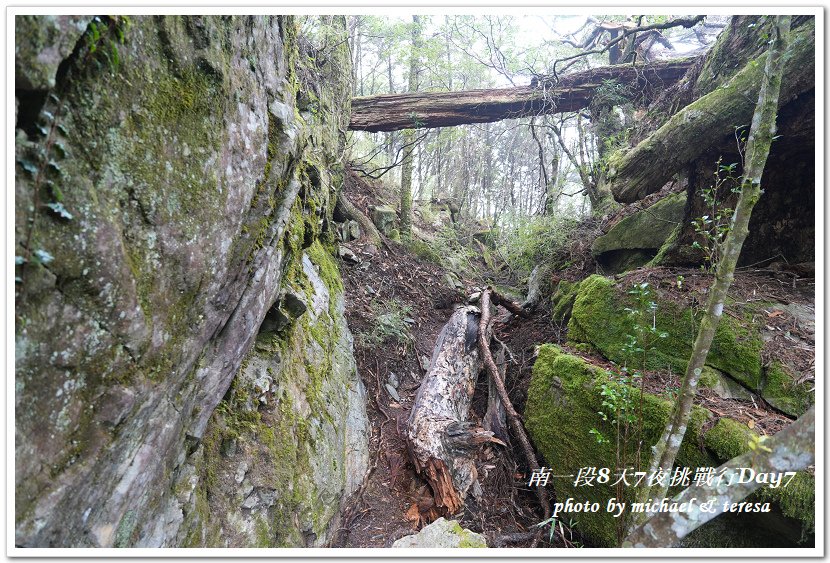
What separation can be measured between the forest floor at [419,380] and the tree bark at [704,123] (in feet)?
4.17

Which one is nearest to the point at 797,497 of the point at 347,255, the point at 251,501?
the point at 251,501

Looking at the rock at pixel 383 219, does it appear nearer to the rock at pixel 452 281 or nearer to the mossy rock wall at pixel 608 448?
the rock at pixel 452 281

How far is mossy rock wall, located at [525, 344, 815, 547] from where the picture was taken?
263cm

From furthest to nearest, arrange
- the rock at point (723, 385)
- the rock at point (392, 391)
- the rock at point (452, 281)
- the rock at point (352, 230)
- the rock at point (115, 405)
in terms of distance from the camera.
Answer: the rock at point (452, 281) → the rock at point (352, 230) → the rock at point (392, 391) → the rock at point (723, 385) → the rock at point (115, 405)

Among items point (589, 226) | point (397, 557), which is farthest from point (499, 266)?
point (397, 557)

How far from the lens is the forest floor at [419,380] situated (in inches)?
148

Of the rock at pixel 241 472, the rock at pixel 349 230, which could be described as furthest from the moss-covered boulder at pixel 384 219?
the rock at pixel 241 472

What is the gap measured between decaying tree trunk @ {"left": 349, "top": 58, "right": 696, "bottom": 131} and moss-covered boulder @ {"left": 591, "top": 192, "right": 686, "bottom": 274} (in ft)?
11.4

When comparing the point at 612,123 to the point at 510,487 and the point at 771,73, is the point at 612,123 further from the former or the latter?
the point at 510,487

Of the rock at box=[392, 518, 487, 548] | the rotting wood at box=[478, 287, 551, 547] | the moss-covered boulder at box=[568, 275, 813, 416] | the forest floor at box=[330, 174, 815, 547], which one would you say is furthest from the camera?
the rotting wood at box=[478, 287, 551, 547]

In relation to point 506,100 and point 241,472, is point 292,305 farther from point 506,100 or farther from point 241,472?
point 506,100

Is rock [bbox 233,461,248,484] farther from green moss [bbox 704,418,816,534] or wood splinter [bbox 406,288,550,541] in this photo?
green moss [bbox 704,418,816,534]

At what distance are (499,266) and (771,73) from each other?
32.6 ft

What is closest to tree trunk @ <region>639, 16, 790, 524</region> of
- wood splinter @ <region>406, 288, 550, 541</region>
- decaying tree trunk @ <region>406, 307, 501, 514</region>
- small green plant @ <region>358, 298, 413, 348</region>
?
wood splinter @ <region>406, 288, 550, 541</region>
